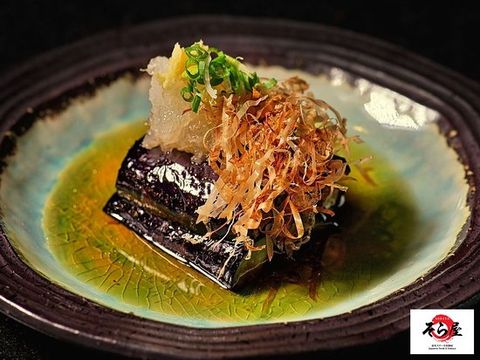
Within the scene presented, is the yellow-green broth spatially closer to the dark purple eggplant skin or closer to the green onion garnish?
the dark purple eggplant skin

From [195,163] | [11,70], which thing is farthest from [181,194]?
[11,70]

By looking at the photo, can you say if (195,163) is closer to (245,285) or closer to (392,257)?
(245,285)

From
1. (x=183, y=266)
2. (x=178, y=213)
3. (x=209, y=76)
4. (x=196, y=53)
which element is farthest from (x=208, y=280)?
(x=196, y=53)

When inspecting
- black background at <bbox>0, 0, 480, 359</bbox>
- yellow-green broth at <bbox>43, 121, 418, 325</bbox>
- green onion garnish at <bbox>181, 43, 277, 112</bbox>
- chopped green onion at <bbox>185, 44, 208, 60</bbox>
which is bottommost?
yellow-green broth at <bbox>43, 121, 418, 325</bbox>

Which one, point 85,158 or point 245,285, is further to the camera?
point 85,158

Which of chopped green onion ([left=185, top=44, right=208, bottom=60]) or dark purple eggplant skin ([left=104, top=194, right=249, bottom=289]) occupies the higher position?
chopped green onion ([left=185, top=44, right=208, bottom=60])

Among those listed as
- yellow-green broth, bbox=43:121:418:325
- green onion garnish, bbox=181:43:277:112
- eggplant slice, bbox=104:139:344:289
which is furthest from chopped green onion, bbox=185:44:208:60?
yellow-green broth, bbox=43:121:418:325

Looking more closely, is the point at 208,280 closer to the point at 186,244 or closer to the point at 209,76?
the point at 186,244

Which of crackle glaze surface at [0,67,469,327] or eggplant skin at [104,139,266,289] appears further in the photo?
eggplant skin at [104,139,266,289]
